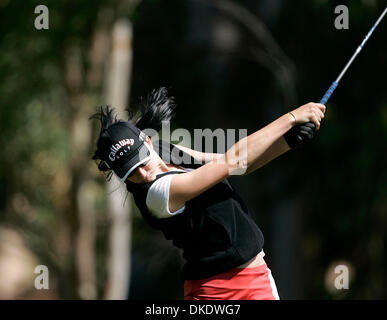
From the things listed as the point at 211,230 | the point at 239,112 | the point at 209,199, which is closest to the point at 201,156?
the point at 209,199

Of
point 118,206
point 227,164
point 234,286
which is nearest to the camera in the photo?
point 227,164

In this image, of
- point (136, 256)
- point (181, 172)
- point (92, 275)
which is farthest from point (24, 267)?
point (181, 172)

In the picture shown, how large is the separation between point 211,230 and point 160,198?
35 centimetres

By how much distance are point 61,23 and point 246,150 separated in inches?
302

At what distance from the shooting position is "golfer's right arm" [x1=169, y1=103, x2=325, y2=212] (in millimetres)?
4176

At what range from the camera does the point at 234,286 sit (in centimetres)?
443

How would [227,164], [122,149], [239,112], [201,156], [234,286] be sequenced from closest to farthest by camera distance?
[227,164] → [122,149] → [234,286] → [201,156] → [239,112]

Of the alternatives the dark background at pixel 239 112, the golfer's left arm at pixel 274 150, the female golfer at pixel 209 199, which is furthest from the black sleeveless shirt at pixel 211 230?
the dark background at pixel 239 112

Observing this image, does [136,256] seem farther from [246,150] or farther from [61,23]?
[246,150]

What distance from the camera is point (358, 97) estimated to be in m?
12.2

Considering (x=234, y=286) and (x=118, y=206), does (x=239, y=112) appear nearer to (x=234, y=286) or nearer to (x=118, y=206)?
(x=118, y=206)

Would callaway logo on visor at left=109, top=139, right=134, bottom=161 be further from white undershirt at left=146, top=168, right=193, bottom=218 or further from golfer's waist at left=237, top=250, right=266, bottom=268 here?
golfer's waist at left=237, top=250, right=266, bottom=268

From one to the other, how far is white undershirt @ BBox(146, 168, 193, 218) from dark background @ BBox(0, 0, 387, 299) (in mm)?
7162

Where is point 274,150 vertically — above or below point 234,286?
above
